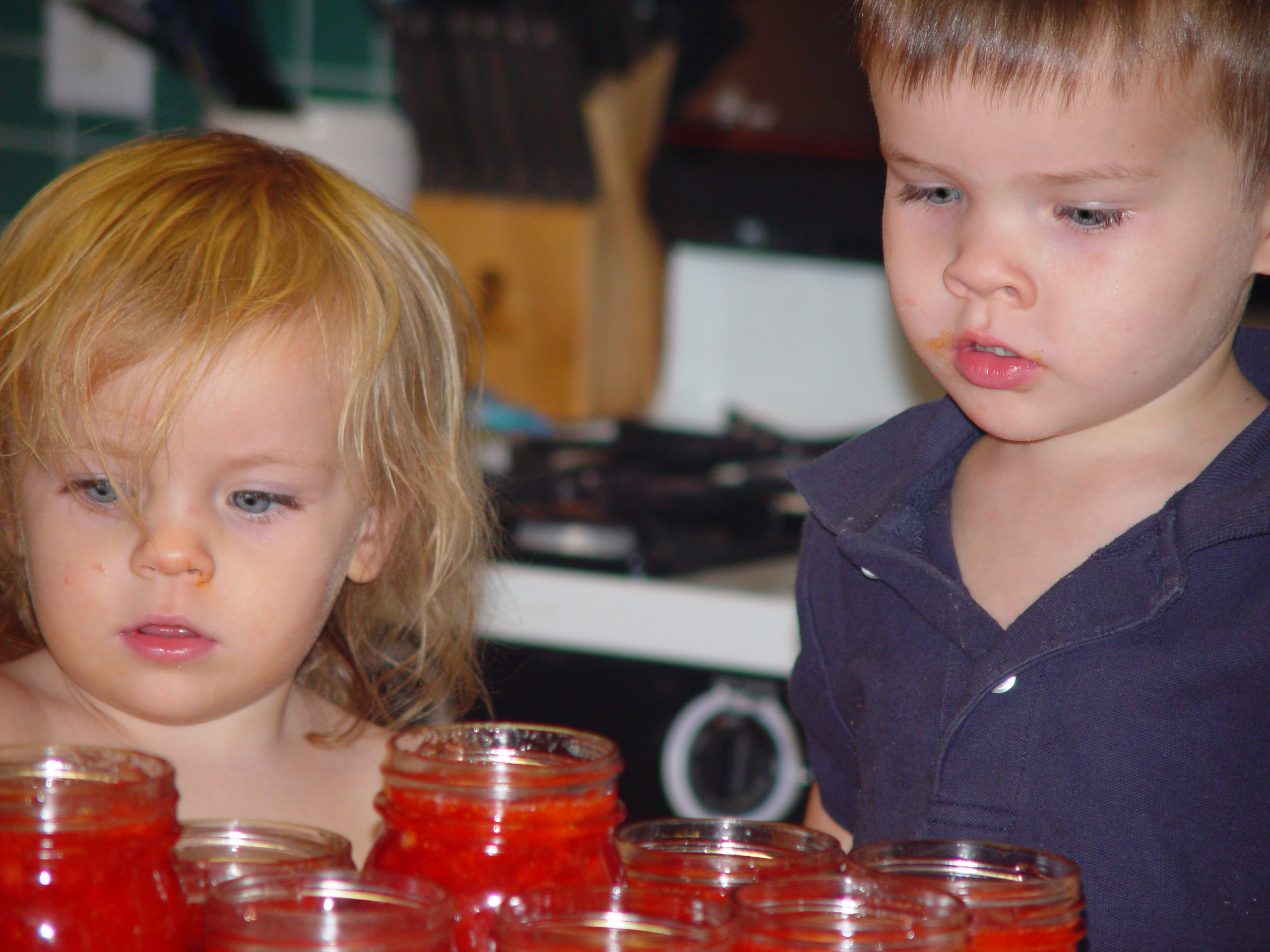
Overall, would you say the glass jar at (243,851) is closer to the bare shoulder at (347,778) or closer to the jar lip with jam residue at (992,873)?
the jar lip with jam residue at (992,873)

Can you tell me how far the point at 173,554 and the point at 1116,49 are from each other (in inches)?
21.9

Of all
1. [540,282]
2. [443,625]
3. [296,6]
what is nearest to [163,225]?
[443,625]

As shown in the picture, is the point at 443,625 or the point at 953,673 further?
the point at 443,625

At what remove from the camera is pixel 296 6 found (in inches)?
94.0

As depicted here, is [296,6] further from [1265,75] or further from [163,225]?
[1265,75]

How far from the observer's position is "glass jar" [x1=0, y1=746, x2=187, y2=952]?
0.48 metres

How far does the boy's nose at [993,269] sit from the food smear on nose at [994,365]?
0.10ft

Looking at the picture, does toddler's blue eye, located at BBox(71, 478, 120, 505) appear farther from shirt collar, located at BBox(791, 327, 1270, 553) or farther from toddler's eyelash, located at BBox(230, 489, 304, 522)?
shirt collar, located at BBox(791, 327, 1270, 553)

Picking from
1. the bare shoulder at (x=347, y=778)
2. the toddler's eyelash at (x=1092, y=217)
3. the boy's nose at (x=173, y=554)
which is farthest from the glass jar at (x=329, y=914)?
the toddler's eyelash at (x=1092, y=217)

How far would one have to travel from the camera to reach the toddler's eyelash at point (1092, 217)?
2.53ft

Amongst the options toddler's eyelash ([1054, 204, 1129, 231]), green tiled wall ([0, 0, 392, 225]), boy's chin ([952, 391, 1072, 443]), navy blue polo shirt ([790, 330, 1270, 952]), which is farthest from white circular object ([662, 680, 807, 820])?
green tiled wall ([0, 0, 392, 225])

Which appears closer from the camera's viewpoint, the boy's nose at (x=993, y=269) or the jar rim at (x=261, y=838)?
the jar rim at (x=261, y=838)

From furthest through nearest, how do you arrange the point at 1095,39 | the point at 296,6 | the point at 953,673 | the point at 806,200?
the point at 296,6, the point at 806,200, the point at 953,673, the point at 1095,39

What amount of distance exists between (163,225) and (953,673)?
0.54 metres
